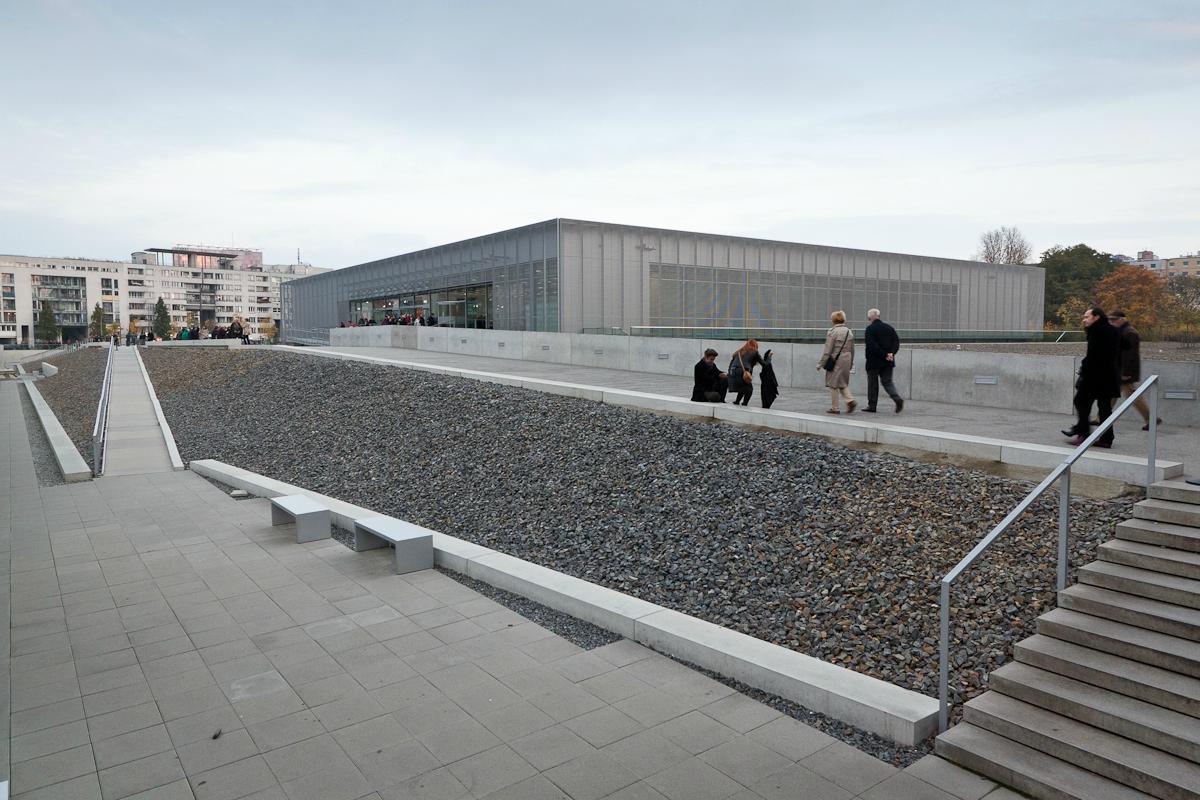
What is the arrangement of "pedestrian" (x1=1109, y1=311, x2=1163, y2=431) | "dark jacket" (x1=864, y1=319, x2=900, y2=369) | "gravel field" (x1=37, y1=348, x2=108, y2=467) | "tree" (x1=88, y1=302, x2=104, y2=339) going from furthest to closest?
"tree" (x1=88, y1=302, x2=104, y2=339) < "gravel field" (x1=37, y1=348, x2=108, y2=467) < "dark jacket" (x1=864, y1=319, x2=900, y2=369) < "pedestrian" (x1=1109, y1=311, x2=1163, y2=431)

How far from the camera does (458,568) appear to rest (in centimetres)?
784

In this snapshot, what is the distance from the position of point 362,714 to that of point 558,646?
160 cm

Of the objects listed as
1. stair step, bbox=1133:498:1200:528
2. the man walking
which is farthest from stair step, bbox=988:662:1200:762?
the man walking

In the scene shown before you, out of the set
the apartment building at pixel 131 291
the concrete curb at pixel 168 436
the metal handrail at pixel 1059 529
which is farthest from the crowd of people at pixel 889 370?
the apartment building at pixel 131 291

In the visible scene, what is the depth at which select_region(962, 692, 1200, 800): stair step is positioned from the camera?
3.89 metres

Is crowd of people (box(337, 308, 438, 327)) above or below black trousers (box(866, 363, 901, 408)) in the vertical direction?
above

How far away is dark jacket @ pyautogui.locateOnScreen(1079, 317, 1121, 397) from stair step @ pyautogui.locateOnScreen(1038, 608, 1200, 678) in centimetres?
463

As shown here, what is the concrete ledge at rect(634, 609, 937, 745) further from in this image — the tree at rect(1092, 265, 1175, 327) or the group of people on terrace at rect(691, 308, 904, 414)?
the tree at rect(1092, 265, 1175, 327)

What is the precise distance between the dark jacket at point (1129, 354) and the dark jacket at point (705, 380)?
217 inches

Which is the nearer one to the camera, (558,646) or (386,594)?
(558,646)

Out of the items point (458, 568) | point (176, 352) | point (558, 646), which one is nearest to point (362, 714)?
point (558, 646)

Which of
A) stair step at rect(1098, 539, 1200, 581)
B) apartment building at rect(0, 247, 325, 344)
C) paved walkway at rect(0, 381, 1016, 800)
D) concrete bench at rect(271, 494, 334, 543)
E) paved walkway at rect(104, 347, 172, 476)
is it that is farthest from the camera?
apartment building at rect(0, 247, 325, 344)

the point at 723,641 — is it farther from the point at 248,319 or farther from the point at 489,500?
the point at 248,319

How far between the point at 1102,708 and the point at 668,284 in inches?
1315
